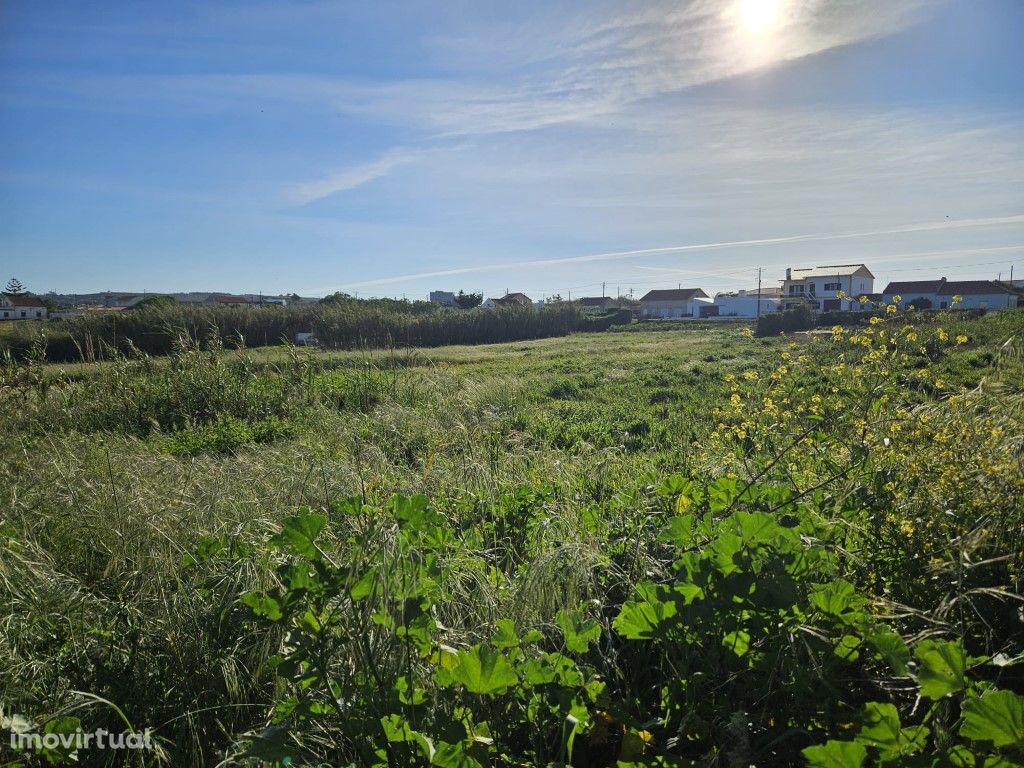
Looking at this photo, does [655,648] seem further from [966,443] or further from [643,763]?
[966,443]

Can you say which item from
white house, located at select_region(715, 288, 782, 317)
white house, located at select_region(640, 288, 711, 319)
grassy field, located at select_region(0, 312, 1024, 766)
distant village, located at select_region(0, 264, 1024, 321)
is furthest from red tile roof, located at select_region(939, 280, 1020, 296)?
grassy field, located at select_region(0, 312, 1024, 766)

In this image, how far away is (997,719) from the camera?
1.39m

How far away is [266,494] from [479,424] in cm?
369

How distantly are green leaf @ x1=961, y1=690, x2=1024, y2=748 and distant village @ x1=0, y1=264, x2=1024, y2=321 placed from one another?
1885cm

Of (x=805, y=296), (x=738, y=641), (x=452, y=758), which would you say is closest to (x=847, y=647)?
(x=738, y=641)

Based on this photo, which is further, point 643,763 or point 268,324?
point 268,324

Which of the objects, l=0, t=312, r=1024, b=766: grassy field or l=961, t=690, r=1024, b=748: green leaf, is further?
l=0, t=312, r=1024, b=766: grassy field

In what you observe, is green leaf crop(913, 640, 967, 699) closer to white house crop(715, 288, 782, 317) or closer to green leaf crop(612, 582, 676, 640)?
green leaf crop(612, 582, 676, 640)

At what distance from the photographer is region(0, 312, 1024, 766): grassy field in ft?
6.10

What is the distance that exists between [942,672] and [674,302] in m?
88.4

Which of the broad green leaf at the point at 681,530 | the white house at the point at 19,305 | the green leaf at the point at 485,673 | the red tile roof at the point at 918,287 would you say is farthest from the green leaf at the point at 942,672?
the red tile roof at the point at 918,287

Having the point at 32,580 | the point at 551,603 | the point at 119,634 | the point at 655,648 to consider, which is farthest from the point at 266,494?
the point at 655,648

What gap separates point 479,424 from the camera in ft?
26.1

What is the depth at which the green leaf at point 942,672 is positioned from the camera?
1517 mm
